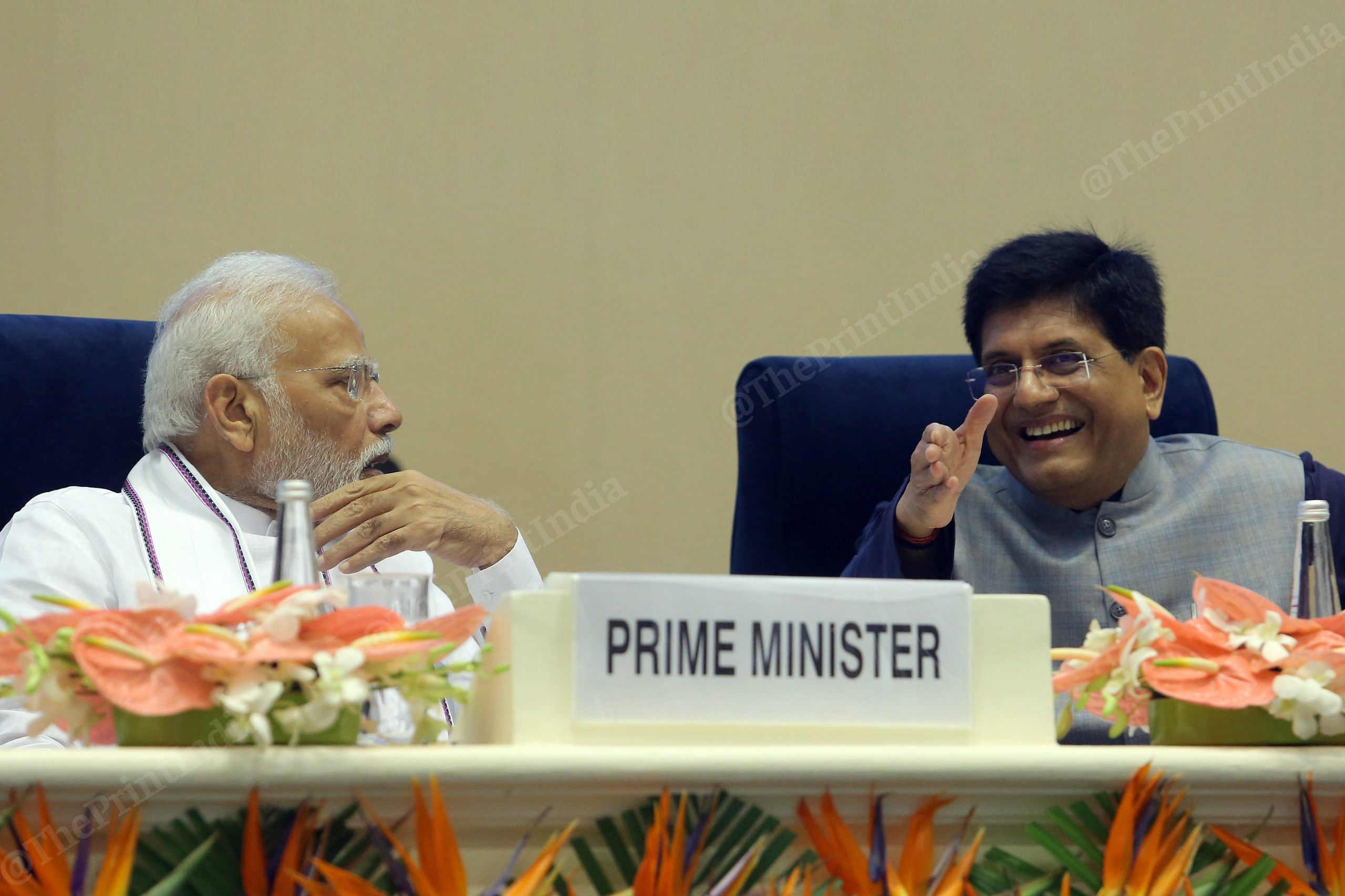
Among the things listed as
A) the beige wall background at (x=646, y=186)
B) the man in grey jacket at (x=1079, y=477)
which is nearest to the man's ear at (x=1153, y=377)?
the man in grey jacket at (x=1079, y=477)

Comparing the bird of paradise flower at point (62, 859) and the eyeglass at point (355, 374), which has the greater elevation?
the eyeglass at point (355, 374)

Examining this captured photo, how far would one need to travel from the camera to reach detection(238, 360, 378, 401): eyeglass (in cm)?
175

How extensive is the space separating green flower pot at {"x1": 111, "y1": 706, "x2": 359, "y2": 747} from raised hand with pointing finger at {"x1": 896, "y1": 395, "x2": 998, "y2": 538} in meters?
1.01

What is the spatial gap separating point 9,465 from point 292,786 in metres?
1.18

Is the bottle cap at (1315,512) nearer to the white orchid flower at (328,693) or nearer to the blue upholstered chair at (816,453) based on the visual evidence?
the white orchid flower at (328,693)

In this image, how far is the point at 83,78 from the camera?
2299mm

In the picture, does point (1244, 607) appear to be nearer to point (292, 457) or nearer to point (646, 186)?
point (292, 457)

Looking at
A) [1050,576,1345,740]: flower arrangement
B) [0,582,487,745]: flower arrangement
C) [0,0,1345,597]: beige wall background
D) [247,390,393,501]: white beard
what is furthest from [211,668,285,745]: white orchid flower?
[0,0,1345,597]: beige wall background

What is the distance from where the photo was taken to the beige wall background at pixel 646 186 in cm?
230

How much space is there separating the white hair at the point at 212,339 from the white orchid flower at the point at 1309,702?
4.28ft

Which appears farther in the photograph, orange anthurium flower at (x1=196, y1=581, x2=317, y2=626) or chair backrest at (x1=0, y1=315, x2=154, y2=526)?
chair backrest at (x1=0, y1=315, x2=154, y2=526)

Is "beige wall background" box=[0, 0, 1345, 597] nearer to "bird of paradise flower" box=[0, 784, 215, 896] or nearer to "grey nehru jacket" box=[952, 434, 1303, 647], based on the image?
"grey nehru jacket" box=[952, 434, 1303, 647]

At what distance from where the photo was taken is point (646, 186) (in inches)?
96.3

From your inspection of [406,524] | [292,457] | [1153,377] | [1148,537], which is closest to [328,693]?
[406,524]
